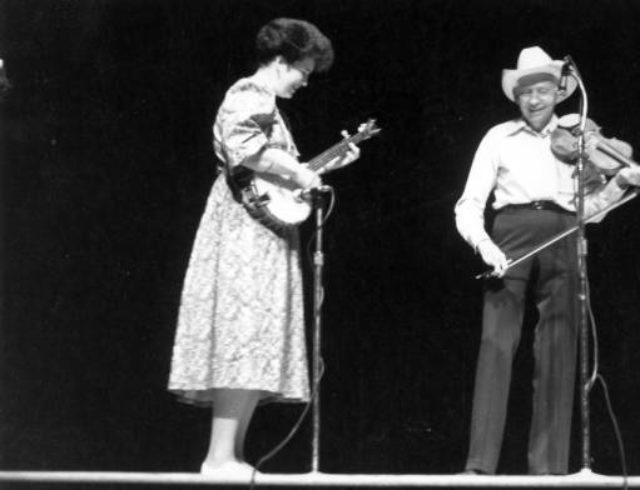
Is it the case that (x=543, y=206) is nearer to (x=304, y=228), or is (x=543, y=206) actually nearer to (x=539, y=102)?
(x=539, y=102)

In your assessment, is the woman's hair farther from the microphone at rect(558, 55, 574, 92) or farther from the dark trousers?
the dark trousers

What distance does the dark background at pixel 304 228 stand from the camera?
668cm

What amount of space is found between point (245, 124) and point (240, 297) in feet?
2.04

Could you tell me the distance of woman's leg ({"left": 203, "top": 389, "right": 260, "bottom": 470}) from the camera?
543 cm

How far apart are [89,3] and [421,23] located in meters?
1.50

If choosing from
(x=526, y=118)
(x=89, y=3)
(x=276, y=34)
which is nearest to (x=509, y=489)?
(x=526, y=118)

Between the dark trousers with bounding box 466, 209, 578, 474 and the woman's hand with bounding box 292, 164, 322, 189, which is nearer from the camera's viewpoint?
the woman's hand with bounding box 292, 164, 322, 189

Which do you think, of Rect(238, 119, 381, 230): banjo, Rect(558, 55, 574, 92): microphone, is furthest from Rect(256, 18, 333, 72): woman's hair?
Rect(558, 55, 574, 92): microphone

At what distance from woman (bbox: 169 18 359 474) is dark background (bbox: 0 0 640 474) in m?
1.20

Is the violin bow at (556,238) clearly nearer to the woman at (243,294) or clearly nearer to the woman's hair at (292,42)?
the woman at (243,294)

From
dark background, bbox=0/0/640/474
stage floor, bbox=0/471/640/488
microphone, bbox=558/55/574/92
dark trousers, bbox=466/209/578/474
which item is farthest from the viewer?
dark background, bbox=0/0/640/474

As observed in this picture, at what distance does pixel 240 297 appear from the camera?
543cm

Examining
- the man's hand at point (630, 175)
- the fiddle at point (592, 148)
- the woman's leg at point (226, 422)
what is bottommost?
the woman's leg at point (226, 422)

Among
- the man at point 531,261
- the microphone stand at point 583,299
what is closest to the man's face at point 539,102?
the man at point 531,261
